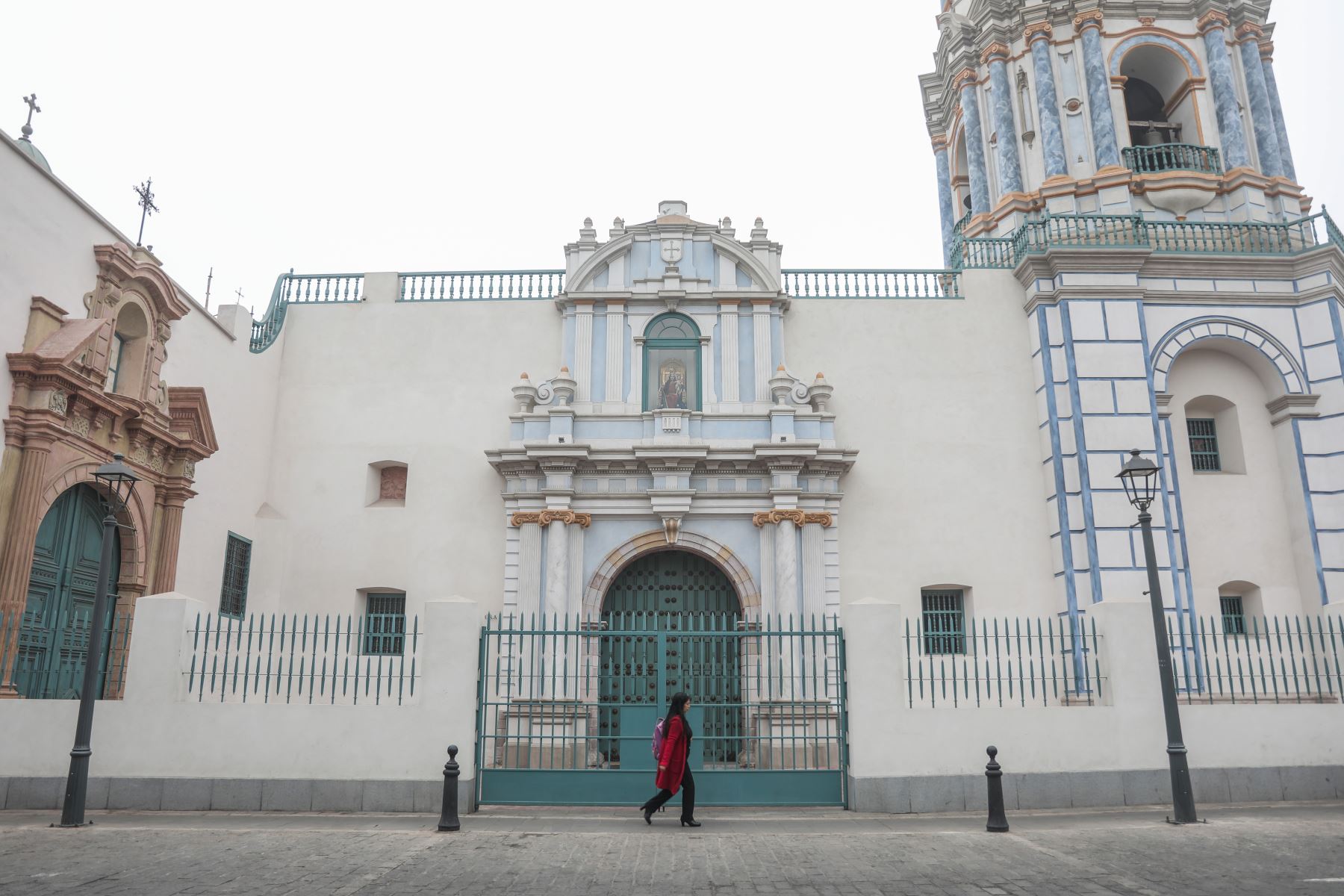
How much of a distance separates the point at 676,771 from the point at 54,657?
803cm

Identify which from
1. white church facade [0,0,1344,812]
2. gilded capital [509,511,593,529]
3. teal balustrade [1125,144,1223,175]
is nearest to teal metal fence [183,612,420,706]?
white church facade [0,0,1344,812]

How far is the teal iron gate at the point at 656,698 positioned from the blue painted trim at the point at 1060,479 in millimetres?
3960

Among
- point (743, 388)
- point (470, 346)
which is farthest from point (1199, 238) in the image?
point (470, 346)

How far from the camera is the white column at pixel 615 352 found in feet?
56.1

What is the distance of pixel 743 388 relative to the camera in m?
17.2

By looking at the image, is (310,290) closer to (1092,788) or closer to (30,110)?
(30,110)

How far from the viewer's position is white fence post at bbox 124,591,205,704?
1070cm

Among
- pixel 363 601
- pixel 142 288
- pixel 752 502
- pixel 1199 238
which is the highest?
pixel 1199 238

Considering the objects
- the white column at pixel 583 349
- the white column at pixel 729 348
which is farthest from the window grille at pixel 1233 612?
the white column at pixel 583 349

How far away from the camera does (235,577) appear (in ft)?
53.8

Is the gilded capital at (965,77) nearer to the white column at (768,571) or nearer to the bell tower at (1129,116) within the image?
the bell tower at (1129,116)

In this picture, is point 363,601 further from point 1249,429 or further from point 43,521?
point 1249,429

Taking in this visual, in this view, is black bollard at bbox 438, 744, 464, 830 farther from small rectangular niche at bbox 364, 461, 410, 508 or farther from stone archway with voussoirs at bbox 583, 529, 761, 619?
small rectangular niche at bbox 364, 461, 410, 508

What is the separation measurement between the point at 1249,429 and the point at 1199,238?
3565 millimetres
